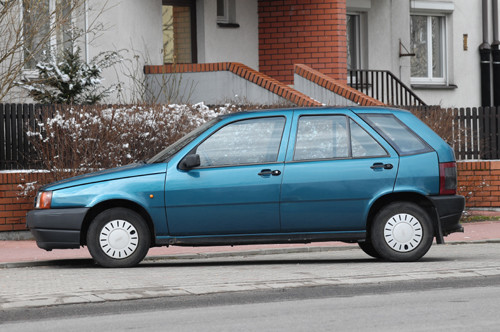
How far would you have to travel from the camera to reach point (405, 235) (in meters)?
12.0

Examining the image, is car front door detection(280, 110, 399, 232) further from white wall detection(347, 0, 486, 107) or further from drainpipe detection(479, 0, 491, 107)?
drainpipe detection(479, 0, 491, 107)

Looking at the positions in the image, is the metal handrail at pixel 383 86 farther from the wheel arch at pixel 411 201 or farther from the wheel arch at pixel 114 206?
the wheel arch at pixel 114 206

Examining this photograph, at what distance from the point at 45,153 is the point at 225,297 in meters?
6.59

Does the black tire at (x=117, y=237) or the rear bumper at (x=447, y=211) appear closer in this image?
the black tire at (x=117, y=237)

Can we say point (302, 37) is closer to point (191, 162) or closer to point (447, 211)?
point (447, 211)

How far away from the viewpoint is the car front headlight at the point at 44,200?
38.6 ft

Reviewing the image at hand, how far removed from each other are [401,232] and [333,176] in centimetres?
96

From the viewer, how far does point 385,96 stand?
25391 mm

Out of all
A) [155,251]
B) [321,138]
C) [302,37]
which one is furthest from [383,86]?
[321,138]

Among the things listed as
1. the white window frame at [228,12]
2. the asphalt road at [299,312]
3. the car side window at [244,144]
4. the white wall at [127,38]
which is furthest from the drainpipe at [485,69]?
the asphalt road at [299,312]

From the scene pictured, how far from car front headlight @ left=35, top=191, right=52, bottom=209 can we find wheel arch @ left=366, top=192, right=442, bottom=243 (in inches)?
132

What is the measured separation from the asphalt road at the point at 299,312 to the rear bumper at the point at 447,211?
1.79 m

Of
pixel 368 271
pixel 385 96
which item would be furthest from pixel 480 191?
pixel 368 271

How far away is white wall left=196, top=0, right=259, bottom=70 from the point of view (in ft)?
74.5
